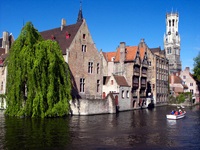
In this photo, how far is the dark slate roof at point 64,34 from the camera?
43806 millimetres

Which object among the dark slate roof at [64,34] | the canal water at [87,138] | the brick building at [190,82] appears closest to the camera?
the canal water at [87,138]

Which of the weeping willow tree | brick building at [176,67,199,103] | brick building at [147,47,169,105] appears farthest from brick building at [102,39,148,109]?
brick building at [176,67,199,103]

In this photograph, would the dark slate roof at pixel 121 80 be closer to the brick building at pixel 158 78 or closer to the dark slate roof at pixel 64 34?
the dark slate roof at pixel 64 34

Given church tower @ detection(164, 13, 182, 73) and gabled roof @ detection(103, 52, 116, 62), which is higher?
church tower @ detection(164, 13, 182, 73)

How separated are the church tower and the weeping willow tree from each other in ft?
320

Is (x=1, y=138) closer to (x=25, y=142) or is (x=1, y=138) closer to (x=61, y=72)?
(x=25, y=142)

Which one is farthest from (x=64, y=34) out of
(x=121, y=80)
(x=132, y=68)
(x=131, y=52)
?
(x=131, y=52)

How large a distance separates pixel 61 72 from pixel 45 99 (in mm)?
4373

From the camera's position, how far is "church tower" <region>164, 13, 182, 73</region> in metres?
128

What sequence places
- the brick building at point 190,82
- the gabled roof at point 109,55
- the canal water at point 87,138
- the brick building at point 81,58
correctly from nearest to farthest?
the canal water at point 87,138, the brick building at point 81,58, the gabled roof at point 109,55, the brick building at point 190,82

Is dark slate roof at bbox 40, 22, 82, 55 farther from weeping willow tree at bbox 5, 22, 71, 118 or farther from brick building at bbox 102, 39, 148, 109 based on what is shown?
brick building at bbox 102, 39, 148, 109

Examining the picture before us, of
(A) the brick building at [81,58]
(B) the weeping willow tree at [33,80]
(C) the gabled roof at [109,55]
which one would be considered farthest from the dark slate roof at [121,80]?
(B) the weeping willow tree at [33,80]

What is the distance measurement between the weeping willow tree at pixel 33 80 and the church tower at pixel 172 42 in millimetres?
97641

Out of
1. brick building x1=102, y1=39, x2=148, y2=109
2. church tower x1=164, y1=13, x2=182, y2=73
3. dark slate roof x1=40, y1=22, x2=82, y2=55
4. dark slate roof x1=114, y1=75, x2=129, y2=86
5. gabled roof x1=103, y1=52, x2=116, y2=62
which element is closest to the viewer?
dark slate roof x1=40, y1=22, x2=82, y2=55
